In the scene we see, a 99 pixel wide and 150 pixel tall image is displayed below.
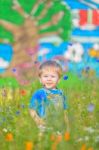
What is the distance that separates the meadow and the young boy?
0.27ft

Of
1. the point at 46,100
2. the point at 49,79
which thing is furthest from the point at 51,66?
the point at 46,100

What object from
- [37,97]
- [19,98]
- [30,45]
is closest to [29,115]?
[37,97]

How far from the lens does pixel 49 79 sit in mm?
5672

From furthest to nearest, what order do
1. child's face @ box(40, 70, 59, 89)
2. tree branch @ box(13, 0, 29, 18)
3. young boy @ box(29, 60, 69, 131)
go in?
1. tree branch @ box(13, 0, 29, 18)
2. child's face @ box(40, 70, 59, 89)
3. young boy @ box(29, 60, 69, 131)

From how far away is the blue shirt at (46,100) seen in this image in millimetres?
5082

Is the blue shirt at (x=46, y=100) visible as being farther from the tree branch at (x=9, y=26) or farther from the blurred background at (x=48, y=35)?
the tree branch at (x=9, y=26)

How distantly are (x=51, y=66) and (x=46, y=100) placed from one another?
495 millimetres

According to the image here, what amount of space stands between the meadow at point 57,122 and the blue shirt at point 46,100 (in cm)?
10

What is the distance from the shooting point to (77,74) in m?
6.30

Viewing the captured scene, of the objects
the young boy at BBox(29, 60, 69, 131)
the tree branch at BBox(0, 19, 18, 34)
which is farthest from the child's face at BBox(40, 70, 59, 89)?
the tree branch at BBox(0, 19, 18, 34)

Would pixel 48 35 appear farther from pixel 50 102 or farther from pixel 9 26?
pixel 50 102

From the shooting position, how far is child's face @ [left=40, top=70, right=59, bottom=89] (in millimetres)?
5652

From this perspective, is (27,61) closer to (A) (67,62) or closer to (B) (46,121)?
(A) (67,62)

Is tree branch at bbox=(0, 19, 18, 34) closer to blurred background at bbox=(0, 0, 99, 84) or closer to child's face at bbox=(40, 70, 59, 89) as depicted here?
blurred background at bbox=(0, 0, 99, 84)
